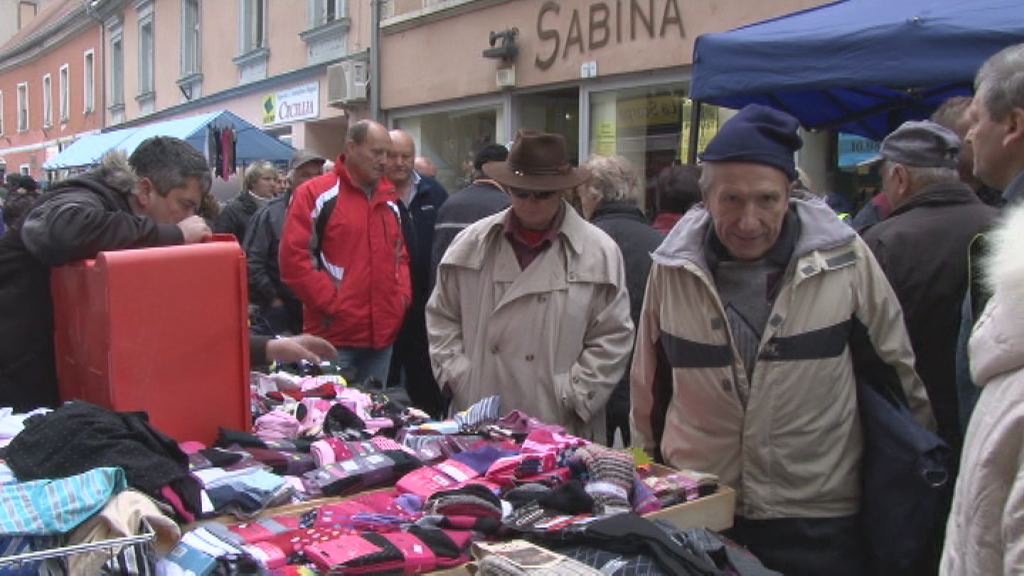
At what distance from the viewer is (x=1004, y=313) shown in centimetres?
132

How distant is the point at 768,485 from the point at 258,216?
4046mm

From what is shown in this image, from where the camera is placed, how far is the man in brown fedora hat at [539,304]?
309cm

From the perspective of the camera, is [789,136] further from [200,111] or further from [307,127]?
[200,111]

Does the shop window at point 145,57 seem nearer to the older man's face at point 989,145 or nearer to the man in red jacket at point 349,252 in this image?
the man in red jacket at point 349,252

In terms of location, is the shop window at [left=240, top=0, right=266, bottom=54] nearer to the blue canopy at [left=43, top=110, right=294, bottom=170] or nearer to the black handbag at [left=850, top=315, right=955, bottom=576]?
the blue canopy at [left=43, top=110, right=294, bottom=170]

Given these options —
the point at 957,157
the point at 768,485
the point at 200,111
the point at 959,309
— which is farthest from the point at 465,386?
the point at 200,111

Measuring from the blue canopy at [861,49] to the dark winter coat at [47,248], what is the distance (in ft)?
9.42

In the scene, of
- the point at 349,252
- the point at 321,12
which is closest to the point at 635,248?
the point at 349,252

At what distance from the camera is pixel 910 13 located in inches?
155

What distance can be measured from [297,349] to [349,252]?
1.53 meters

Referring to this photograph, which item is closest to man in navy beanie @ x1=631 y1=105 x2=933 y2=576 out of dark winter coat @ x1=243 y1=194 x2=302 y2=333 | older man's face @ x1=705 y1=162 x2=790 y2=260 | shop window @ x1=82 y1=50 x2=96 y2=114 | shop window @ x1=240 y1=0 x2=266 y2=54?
older man's face @ x1=705 y1=162 x2=790 y2=260

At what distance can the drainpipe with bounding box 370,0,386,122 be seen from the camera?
40.3 feet

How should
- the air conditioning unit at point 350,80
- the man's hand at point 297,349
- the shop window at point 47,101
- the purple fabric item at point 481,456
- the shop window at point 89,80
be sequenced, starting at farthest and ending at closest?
the shop window at point 47,101 < the shop window at point 89,80 < the air conditioning unit at point 350,80 < the man's hand at point 297,349 < the purple fabric item at point 481,456

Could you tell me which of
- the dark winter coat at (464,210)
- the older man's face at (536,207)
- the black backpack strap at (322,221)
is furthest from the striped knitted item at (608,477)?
the black backpack strap at (322,221)
